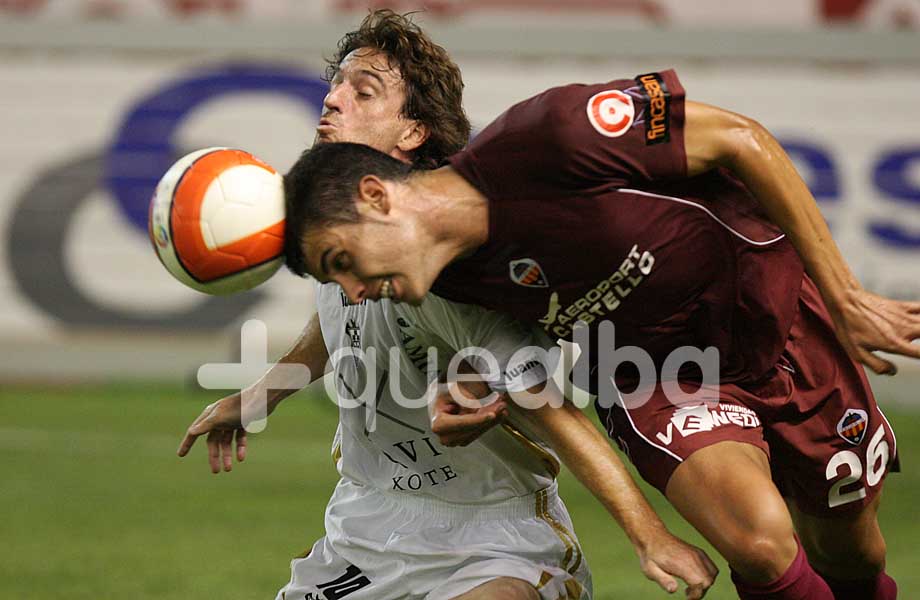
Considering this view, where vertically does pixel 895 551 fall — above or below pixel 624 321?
below

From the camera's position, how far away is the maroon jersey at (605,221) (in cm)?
392

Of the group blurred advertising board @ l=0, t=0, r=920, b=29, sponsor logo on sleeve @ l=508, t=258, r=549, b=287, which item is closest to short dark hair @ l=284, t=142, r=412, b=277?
→ sponsor logo on sleeve @ l=508, t=258, r=549, b=287

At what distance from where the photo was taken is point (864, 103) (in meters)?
12.9

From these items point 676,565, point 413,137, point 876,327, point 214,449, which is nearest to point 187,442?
point 214,449

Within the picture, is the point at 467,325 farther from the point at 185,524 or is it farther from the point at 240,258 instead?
the point at 185,524

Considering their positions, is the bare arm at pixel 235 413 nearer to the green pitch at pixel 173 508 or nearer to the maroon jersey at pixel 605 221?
the maroon jersey at pixel 605 221

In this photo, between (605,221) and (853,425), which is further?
(853,425)

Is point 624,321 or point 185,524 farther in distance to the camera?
point 185,524

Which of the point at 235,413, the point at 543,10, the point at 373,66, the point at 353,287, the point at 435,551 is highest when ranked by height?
the point at 373,66

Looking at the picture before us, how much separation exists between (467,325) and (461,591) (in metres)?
0.79

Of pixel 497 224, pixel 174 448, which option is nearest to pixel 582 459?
pixel 497 224

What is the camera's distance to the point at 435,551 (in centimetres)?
441

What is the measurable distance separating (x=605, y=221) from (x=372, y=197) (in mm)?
643

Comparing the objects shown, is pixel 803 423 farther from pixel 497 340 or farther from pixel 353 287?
pixel 353 287
